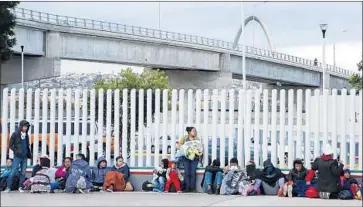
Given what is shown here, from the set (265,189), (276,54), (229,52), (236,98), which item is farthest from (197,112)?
(276,54)

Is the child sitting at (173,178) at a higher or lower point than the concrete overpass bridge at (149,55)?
lower

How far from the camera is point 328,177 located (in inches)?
620

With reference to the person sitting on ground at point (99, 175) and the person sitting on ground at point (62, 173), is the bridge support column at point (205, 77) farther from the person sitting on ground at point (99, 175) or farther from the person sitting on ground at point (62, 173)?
the person sitting on ground at point (62, 173)

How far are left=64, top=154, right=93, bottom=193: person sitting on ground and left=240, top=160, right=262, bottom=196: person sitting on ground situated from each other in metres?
3.32

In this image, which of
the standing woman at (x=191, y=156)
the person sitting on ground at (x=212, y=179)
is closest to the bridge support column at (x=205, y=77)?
the standing woman at (x=191, y=156)

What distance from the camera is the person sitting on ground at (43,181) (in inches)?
679

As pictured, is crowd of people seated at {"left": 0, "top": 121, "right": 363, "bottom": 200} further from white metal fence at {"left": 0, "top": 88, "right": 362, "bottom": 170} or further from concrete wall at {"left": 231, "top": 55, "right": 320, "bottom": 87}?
concrete wall at {"left": 231, "top": 55, "right": 320, "bottom": 87}

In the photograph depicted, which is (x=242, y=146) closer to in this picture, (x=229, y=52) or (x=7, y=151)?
(x=7, y=151)

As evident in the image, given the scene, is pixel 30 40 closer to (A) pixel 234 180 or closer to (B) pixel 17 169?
(B) pixel 17 169

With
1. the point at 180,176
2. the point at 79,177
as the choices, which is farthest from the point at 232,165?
the point at 79,177

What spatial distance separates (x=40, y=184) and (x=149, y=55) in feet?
148

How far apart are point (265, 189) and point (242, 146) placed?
→ 3.66 ft

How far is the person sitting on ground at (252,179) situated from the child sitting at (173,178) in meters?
1.42

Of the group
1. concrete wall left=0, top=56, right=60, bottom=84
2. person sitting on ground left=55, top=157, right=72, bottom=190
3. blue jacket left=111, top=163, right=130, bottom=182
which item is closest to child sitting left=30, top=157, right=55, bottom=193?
person sitting on ground left=55, top=157, right=72, bottom=190
